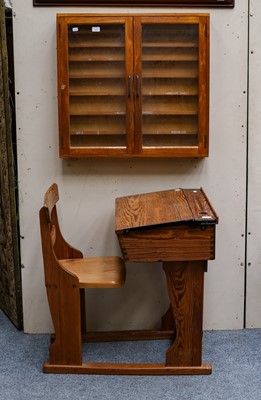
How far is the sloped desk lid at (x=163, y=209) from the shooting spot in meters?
2.95

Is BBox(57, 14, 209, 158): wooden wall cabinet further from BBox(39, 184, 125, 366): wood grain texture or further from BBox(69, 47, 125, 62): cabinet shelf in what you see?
BBox(39, 184, 125, 366): wood grain texture

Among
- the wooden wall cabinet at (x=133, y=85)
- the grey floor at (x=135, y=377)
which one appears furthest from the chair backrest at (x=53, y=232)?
the grey floor at (x=135, y=377)

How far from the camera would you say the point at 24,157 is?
11.6ft

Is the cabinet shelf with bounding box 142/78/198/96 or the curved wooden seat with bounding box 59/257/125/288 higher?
the cabinet shelf with bounding box 142/78/198/96

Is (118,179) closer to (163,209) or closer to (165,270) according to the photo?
(163,209)

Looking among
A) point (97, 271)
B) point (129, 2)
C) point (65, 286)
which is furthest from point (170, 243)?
point (129, 2)

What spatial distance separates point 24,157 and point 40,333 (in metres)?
1.05

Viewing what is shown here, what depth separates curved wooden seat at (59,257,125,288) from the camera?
310 centimetres

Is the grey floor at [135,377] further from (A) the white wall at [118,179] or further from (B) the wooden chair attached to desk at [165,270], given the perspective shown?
(A) the white wall at [118,179]

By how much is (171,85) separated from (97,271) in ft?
3.61

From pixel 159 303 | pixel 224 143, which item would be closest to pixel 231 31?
pixel 224 143

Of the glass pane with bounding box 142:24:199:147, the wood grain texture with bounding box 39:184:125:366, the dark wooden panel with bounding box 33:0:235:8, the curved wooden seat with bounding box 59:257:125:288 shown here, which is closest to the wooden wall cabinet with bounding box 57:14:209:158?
the glass pane with bounding box 142:24:199:147

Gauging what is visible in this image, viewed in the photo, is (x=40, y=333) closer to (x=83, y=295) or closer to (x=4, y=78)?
(x=83, y=295)

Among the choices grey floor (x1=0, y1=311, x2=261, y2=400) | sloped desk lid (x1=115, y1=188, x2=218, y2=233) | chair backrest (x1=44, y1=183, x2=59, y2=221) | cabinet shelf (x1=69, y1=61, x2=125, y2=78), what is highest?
cabinet shelf (x1=69, y1=61, x2=125, y2=78)
